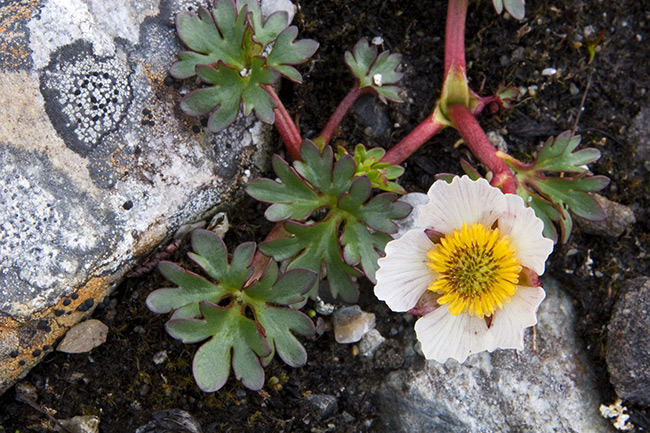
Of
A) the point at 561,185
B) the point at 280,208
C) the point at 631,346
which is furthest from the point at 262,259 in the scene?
the point at 631,346

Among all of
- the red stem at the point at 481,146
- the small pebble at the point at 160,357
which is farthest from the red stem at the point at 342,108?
the small pebble at the point at 160,357

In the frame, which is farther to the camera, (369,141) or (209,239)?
(369,141)

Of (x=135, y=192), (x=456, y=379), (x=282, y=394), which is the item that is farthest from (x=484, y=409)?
(x=135, y=192)

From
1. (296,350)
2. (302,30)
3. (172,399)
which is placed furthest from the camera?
(302,30)

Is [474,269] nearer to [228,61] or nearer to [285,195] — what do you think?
[285,195]

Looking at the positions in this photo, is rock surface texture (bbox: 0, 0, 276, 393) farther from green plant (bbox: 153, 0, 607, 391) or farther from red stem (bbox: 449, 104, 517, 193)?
red stem (bbox: 449, 104, 517, 193)

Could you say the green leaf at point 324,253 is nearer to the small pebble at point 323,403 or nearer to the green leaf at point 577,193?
the small pebble at point 323,403

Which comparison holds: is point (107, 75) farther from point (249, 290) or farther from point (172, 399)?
point (172, 399)
